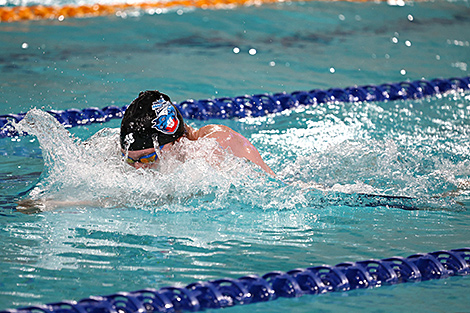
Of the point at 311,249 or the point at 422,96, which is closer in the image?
the point at 311,249

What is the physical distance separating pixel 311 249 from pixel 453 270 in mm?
571

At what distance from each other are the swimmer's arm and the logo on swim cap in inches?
8.2

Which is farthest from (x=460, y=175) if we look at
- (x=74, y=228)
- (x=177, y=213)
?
(x=74, y=228)

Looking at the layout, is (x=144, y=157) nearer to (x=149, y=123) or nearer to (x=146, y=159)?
(x=146, y=159)

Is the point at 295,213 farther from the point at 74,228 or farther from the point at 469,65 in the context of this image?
the point at 469,65

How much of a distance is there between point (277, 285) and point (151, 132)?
3.24 feet

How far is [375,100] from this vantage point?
5.14 metres

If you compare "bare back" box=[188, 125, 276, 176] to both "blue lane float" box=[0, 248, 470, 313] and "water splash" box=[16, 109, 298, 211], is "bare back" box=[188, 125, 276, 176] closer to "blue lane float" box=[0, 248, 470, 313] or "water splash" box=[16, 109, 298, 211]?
"water splash" box=[16, 109, 298, 211]

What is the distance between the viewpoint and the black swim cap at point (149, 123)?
2738 mm

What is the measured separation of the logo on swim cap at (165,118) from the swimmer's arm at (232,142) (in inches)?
8.2

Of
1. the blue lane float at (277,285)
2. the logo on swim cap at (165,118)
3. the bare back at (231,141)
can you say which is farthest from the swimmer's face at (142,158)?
the blue lane float at (277,285)

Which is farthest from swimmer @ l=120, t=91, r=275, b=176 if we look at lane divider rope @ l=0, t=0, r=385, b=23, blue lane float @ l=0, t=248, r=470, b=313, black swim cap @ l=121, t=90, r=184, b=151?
lane divider rope @ l=0, t=0, r=385, b=23

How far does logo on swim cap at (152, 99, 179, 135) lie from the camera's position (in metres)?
2.81

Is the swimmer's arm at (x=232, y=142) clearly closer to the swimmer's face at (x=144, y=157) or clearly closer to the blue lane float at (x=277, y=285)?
the swimmer's face at (x=144, y=157)
